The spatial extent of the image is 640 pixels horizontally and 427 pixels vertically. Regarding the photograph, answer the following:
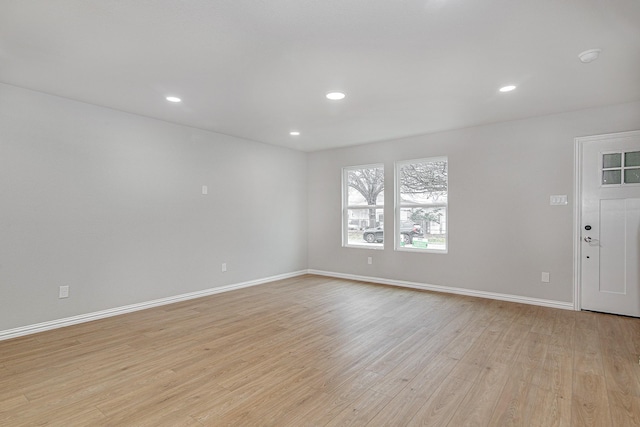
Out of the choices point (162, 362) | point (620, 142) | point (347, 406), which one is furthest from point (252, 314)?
point (620, 142)

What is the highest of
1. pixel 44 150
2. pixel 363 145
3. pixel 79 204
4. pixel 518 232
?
pixel 363 145

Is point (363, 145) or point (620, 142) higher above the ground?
point (363, 145)

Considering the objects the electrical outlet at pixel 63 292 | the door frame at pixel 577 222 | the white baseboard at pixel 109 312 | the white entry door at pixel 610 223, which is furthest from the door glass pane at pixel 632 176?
the electrical outlet at pixel 63 292

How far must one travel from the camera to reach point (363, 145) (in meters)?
6.07

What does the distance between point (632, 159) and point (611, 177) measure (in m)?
0.27

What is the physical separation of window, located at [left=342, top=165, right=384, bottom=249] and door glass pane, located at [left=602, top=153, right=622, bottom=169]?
3029mm

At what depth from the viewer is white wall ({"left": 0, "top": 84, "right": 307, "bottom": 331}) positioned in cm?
338

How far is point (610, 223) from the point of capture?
3947mm

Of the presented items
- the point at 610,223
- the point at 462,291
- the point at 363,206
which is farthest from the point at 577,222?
the point at 363,206

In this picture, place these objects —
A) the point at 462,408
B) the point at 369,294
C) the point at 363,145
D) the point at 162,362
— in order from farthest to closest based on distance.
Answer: the point at 363,145 < the point at 369,294 < the point at 162,362 < the point at 462,408

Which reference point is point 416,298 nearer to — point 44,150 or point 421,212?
point 421,212

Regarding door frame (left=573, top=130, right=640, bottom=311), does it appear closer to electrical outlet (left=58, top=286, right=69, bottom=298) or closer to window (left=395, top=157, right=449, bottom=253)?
window (left=395, top=157, right=449, bottom=253)

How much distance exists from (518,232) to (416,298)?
65.4 inches

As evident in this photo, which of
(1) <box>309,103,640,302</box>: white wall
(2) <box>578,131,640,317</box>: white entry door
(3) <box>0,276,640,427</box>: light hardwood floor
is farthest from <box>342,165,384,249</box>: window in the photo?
(2) <box>578,131,640,317</box>: white entry door
